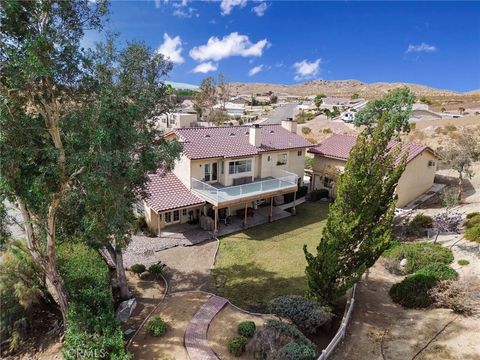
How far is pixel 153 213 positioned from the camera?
23.2 m

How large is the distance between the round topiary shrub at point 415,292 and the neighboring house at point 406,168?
12521mm

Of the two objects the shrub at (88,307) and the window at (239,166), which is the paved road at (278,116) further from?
the shrub at (88,307)

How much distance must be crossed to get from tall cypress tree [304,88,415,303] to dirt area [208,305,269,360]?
3311 mm

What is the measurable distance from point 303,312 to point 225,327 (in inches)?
136

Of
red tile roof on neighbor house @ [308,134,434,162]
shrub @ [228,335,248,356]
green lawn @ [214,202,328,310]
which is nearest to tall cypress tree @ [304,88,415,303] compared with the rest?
green lawn @ [214,202,328,310]

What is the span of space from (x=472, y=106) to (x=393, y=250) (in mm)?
75673

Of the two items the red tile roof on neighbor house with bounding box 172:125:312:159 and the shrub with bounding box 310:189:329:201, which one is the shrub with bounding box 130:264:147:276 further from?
the shrub with bounding box 310:189:329:201

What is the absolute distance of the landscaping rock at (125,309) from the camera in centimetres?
1446

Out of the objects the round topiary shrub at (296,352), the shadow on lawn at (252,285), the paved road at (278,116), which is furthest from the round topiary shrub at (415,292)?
the paved road at (278,116)

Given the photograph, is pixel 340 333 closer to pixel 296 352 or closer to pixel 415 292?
pixel 296 352

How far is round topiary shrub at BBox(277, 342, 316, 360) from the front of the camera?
1075 centimetres

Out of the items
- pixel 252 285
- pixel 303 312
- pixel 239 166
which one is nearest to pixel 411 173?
pixel 239 166

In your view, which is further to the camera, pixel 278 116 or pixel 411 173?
pixel 278 116

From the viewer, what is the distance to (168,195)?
2330 cm
